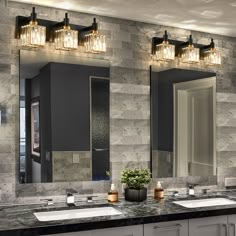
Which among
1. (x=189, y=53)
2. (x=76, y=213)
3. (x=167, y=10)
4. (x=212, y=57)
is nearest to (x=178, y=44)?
(x=189, y=53)

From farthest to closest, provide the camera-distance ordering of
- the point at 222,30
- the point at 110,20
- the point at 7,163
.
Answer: the point at 222,30
the point at 110,20
the point at 7,163

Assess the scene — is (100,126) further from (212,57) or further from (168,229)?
(212,57)

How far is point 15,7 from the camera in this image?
286cm

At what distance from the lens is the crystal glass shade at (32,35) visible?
2791mm

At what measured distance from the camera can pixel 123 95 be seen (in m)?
3.25

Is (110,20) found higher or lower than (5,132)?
higher

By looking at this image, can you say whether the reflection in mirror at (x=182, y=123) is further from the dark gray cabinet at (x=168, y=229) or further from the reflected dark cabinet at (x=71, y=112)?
the dark gray cabinet at (x=168, y=229)

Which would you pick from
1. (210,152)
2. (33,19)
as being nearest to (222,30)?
(210,152)

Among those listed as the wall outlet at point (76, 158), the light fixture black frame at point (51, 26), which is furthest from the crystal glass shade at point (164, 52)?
the wall outlet at point (76, 158)

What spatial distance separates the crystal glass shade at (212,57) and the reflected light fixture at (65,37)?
54.1 inches

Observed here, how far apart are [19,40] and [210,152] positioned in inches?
83.7

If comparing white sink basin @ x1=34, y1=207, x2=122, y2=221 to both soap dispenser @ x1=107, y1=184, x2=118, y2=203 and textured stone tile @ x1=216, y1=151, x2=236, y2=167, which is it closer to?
soap dispenser @ x1=107, y1=184, x2=118, y2=203

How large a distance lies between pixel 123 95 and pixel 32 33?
96 centimetres

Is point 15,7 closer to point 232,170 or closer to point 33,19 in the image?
point 33,19
